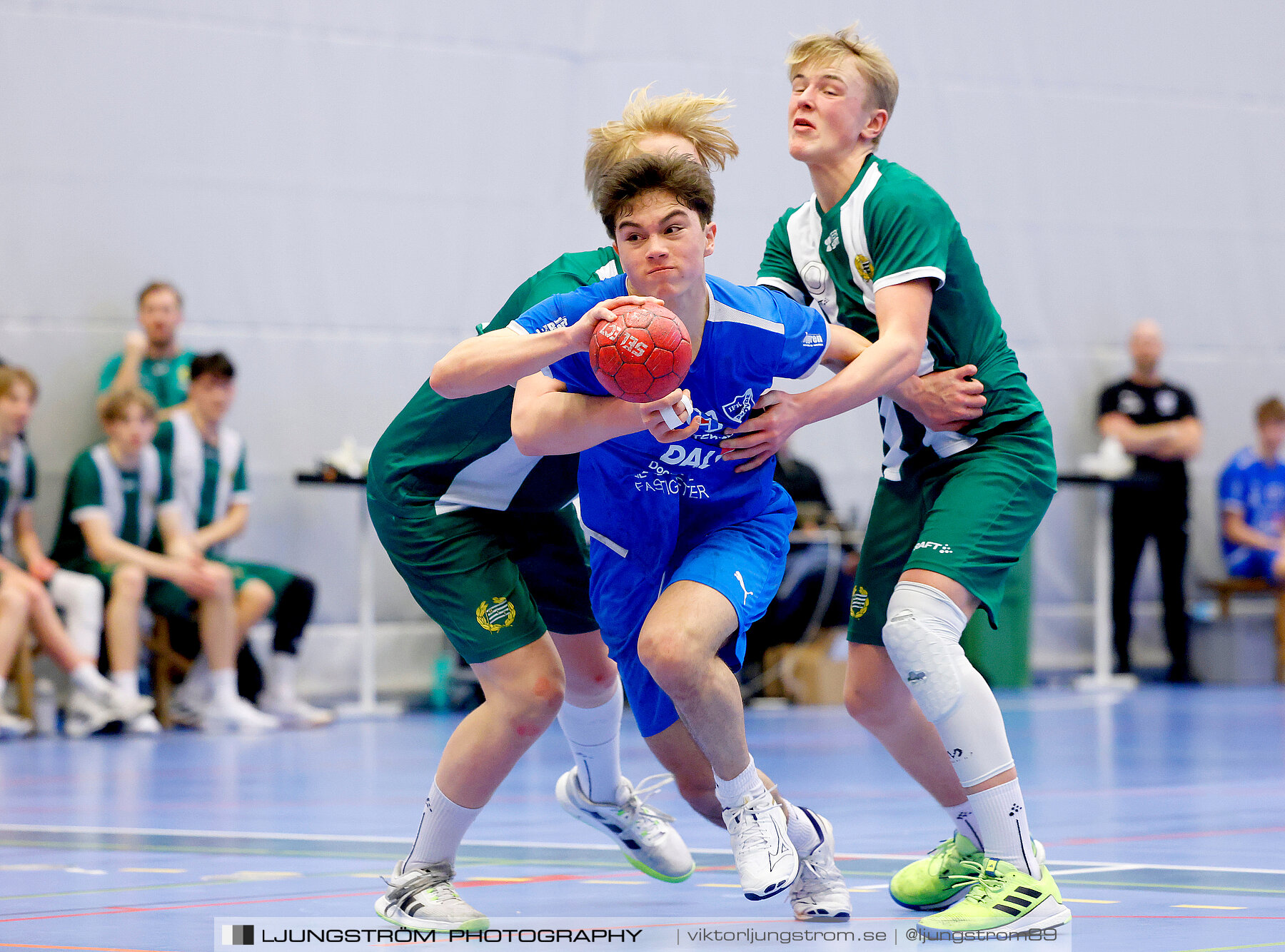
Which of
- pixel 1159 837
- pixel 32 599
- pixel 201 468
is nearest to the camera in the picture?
pixel 1159 837

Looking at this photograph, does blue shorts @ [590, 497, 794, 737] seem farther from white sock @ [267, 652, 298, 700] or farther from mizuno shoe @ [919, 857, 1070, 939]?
white sock @ [267, 652, 298, 700]

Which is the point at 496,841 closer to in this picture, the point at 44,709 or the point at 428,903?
the point at 428,903

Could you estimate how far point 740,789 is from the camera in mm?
3795

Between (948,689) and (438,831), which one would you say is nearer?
(948,689)

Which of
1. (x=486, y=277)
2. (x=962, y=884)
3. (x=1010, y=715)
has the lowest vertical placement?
(x=1010, y=715)

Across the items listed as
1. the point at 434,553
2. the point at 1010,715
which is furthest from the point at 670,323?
the point at 1010,715

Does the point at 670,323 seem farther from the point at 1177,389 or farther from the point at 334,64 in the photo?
the point at 1177,389

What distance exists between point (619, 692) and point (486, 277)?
774 cm

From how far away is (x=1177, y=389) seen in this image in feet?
43.5

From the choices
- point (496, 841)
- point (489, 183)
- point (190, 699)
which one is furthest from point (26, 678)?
point (496, 841)

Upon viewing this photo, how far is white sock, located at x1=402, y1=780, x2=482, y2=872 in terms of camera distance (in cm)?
402

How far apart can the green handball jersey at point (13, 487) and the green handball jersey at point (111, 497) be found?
22 cm

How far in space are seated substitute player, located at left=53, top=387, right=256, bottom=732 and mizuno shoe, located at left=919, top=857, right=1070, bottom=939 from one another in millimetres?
6804

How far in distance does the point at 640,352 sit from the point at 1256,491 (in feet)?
36.9
